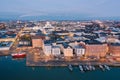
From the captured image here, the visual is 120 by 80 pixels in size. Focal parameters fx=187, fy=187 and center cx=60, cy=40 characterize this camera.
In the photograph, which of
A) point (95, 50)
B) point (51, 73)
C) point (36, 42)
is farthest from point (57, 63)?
point (36, 42)

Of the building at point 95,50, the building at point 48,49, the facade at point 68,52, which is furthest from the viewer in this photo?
the building at point 48,49

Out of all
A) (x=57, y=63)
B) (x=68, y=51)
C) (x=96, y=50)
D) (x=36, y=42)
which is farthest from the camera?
(x=36, y=42)

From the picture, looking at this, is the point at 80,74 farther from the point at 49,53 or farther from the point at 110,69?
the point at 49,53

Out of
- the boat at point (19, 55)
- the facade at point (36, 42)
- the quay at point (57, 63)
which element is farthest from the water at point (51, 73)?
the facade at point (36, 42)

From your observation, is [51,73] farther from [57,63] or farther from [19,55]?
[19,55]

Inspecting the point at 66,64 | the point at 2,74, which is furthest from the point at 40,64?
the point at 2,74

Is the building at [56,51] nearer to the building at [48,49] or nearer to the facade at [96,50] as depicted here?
the building at [48,49]

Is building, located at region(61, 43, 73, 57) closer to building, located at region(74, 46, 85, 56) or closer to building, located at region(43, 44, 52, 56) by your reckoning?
building, located at region(74, 46, 85, 56)
